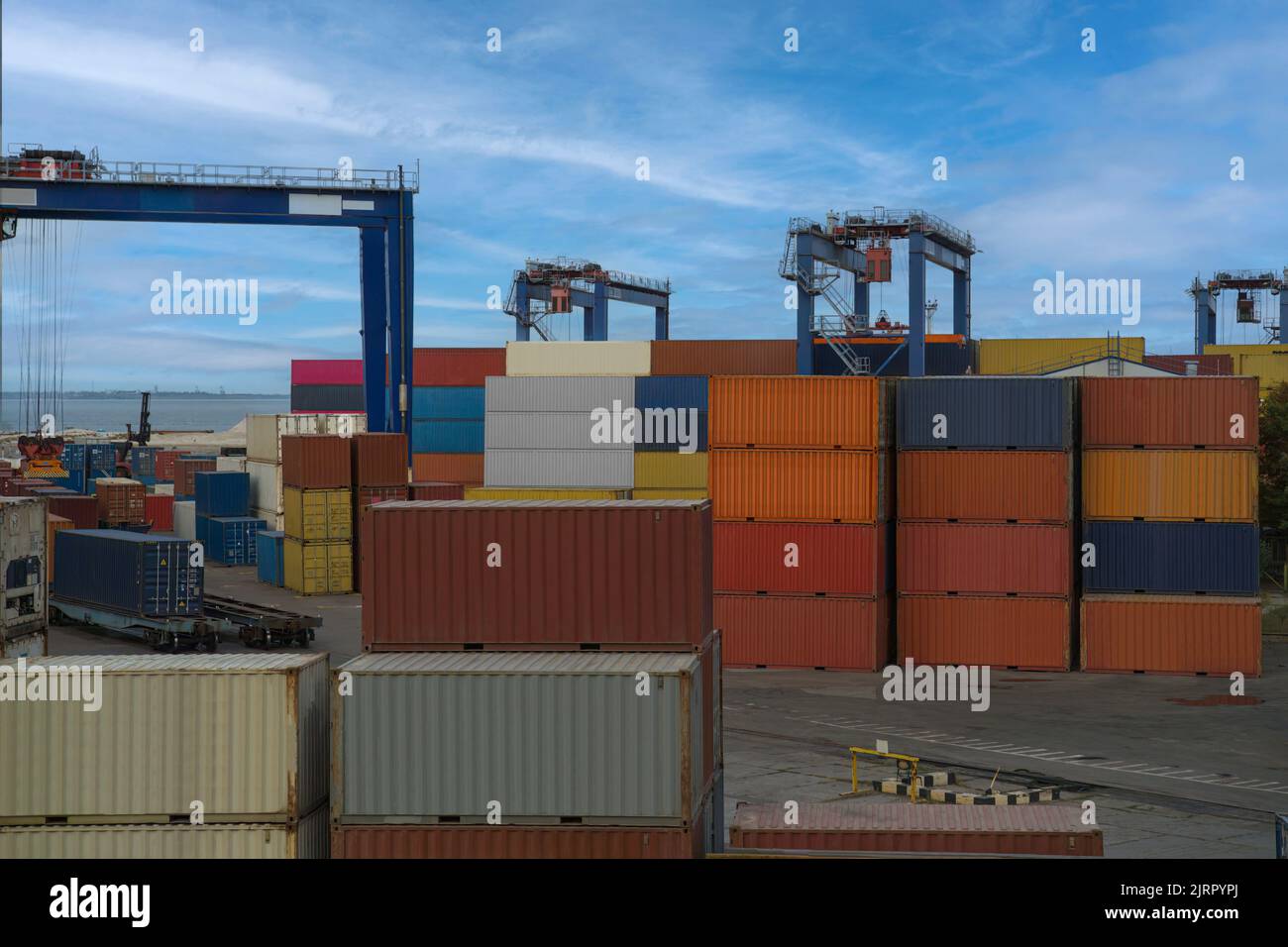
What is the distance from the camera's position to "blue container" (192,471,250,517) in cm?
6731

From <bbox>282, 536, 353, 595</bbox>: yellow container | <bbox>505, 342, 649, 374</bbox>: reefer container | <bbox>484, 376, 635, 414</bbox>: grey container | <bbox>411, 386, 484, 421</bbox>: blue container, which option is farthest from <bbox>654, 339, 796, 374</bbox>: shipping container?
<bbox>282, 536, 353, 595</bbox>: yellow container

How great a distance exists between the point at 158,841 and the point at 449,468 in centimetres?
6256

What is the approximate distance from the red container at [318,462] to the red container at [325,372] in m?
73.6

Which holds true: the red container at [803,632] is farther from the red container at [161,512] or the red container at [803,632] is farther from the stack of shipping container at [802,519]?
the red container at [161,512]

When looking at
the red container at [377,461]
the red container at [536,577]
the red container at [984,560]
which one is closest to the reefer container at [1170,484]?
the red container at [984,560]

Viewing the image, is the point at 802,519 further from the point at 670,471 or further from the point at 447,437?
the point at 447,437

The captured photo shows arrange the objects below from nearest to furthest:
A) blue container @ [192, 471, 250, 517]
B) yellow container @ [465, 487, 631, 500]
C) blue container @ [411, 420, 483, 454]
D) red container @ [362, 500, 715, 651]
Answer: red container @ [362, 500, 715, 651] < yellow container @ [465, 487, 631, 500] < blue container @ [192, 471, 250, 517] < blue container @ [411, 420, 483, 454]

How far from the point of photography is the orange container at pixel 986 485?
3628cm

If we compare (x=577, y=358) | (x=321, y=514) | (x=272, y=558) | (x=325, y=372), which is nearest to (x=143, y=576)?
(x=321, y=514)

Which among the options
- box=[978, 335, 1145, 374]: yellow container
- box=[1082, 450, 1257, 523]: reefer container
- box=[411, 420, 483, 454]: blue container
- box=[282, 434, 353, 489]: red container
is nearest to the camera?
box=[1082, 450, 1257, 523]: reefer container

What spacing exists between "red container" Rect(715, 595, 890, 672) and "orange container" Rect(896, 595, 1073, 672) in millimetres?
874

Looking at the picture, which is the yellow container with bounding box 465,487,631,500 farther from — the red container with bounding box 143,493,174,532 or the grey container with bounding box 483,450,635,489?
the red container with bounding box 143,493,174,532
